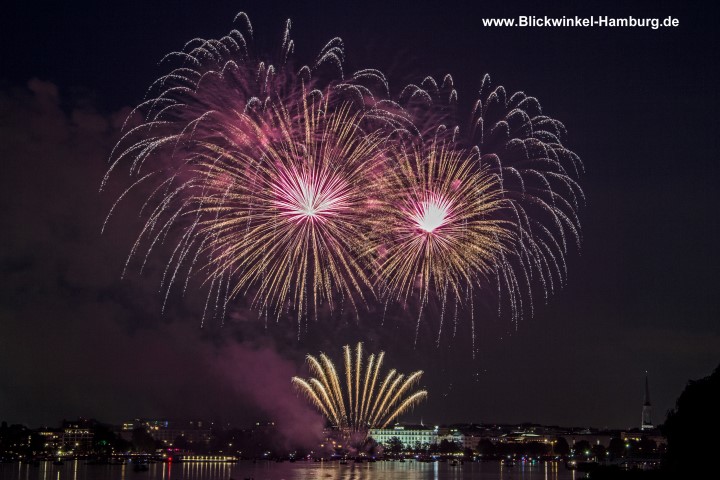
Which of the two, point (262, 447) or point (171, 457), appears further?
point (171, 457)

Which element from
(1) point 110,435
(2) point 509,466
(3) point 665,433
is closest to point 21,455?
(1) point 110,435

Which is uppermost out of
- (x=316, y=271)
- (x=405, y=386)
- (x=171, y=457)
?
(x=316, y=271)

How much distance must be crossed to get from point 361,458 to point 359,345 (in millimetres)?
87834

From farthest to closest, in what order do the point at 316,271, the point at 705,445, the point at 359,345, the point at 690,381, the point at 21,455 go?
Answer: the point at 21,455 → the point at 359,345 → the point at 690,381 → the point at 705,445 → the point at 316,271

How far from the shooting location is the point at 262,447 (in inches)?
6196

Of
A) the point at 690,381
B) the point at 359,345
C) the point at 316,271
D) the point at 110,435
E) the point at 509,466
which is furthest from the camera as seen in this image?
the point at 110,435

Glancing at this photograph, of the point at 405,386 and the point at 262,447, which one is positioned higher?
the point at 405,386

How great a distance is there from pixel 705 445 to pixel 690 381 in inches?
420

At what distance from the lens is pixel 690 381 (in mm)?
59031

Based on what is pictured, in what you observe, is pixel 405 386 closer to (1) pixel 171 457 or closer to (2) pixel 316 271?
(2) pixel 316 271

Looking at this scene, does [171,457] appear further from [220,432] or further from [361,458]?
[361,458]

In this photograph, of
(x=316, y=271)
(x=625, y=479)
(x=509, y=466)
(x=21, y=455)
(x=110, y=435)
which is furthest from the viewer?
(x=110, y=435)

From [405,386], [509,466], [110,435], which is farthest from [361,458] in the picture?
[405,386]

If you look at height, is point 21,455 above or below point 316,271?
below
